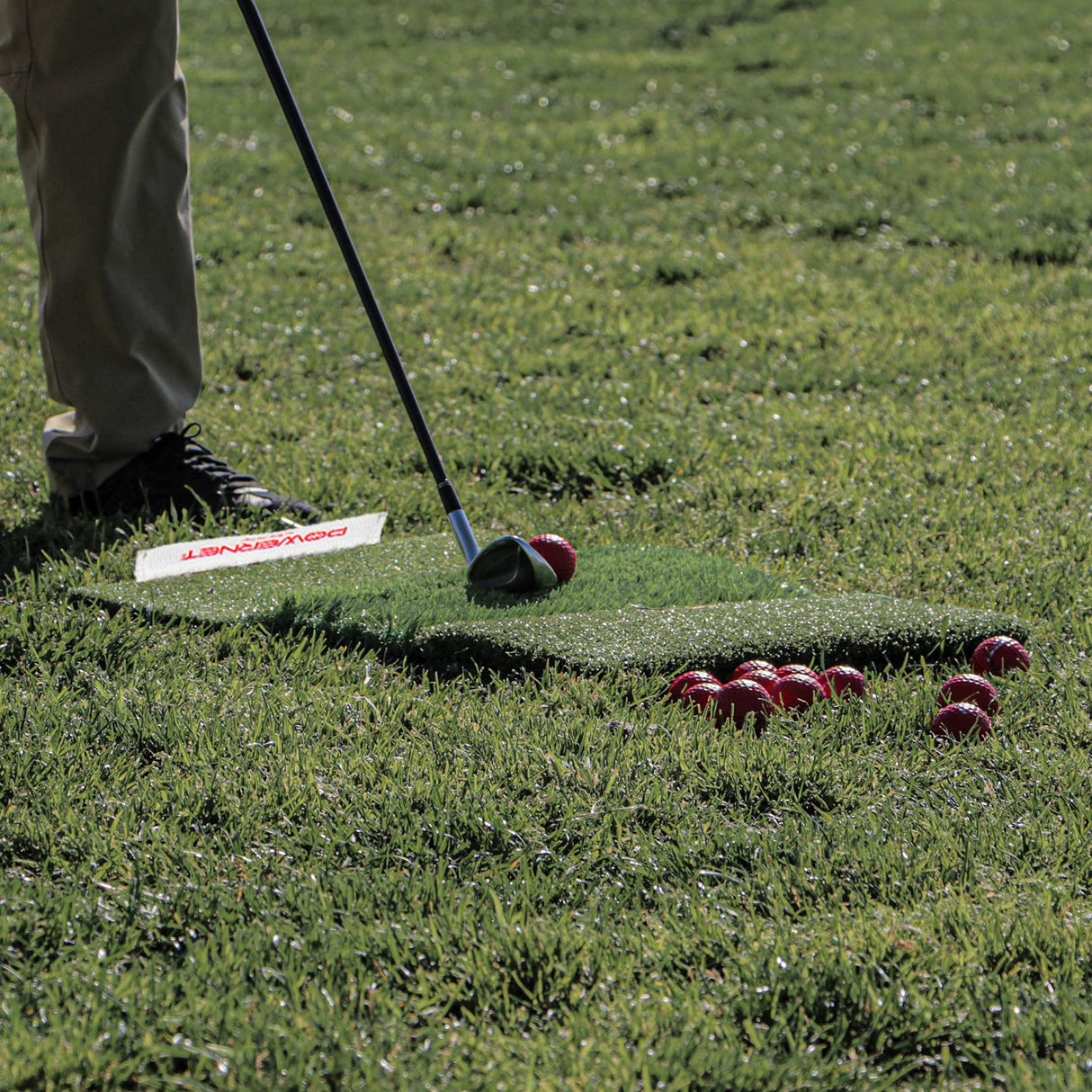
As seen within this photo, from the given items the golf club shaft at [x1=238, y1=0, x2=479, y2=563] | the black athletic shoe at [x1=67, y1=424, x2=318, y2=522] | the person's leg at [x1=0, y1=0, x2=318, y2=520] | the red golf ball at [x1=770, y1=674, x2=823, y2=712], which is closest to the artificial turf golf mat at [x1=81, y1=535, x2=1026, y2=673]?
the red golf ball at [x1=770, y1=674, x2=823, y2=712]

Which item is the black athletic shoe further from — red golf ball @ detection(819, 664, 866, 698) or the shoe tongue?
red golf ball @ detection(819, 664, 866, 698)

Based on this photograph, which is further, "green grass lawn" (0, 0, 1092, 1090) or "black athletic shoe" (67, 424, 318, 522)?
"black athletic shoe" (67, 424, 318, 522)

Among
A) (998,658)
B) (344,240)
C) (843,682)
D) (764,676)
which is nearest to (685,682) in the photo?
(764,676)

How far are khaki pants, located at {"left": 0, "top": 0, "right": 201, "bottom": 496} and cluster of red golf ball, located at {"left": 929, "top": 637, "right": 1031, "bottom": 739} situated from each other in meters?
2.87

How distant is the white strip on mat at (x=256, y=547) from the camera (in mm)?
4285

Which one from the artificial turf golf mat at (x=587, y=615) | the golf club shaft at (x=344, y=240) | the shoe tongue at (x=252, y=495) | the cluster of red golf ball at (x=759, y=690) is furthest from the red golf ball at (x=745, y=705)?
the shoe tongue at (x=252, y=495)

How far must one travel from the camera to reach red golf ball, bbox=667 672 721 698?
11.5 ft

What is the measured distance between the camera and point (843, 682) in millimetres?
3500

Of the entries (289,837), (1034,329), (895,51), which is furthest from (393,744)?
(895,51)

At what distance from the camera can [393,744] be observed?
3201 mm

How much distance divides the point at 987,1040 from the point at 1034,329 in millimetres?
5229

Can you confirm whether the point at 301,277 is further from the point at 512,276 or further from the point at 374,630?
the point at 374,630

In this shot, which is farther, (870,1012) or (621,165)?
(621,165)

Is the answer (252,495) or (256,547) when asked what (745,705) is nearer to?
(256,547)
